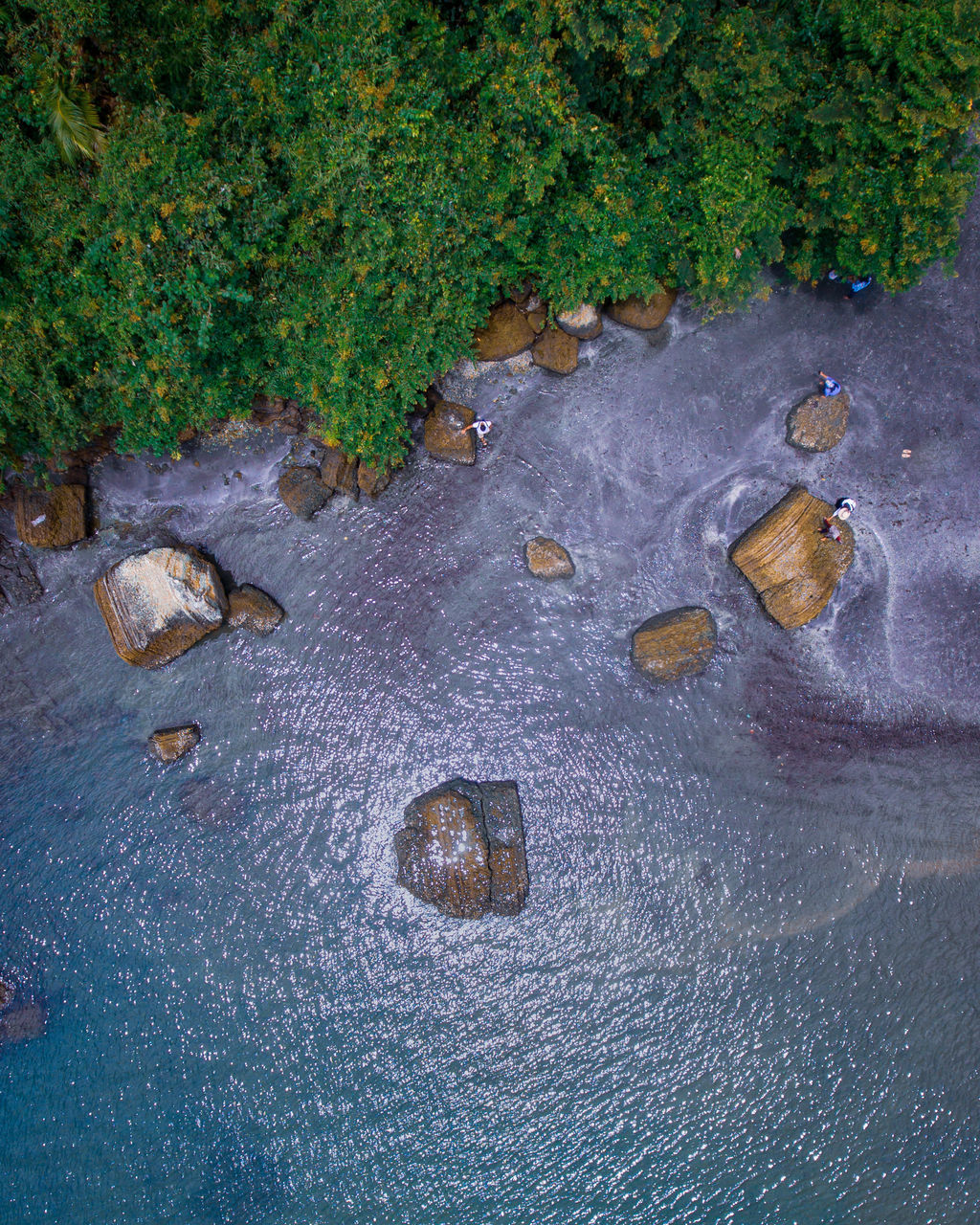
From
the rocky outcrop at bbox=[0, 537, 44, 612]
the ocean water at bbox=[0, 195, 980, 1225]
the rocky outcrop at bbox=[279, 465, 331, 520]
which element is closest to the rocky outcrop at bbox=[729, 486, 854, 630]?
the ocean water at bbox=[0, 195, 980, 1225]

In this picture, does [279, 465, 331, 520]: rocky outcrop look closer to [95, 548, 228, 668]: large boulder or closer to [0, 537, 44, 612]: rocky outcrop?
[95, 548, 228, 668]: large boulder

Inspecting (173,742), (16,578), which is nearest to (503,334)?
(173,742)

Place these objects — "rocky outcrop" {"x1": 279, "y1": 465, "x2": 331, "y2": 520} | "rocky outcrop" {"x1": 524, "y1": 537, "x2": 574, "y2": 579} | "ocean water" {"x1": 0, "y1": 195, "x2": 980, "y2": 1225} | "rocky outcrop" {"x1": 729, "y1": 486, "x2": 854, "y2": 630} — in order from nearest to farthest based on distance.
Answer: "ocean water" {"x1": 0, "y1": 195, "x2": 980, "y2": 1225} < "rocky outcrop" {"x1": 729, "y1": 486, "x2": 854, "y2": 630} < "rocky outcrop" {"x1": 524, "y1": 537, "x2": 574, "y2": 579} < "rocky outcrop" {"x1": 279, "y1": 465, "x2": 331, "y2": 520}

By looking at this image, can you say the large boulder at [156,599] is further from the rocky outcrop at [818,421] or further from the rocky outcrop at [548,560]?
the rocky outcrop at [818,421]

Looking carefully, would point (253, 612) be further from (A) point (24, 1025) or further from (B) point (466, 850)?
(A) point (24, 1025)

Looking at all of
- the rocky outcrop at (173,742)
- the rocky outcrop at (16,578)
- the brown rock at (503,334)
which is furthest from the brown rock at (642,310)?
the rocky outcrop at (16,578)
